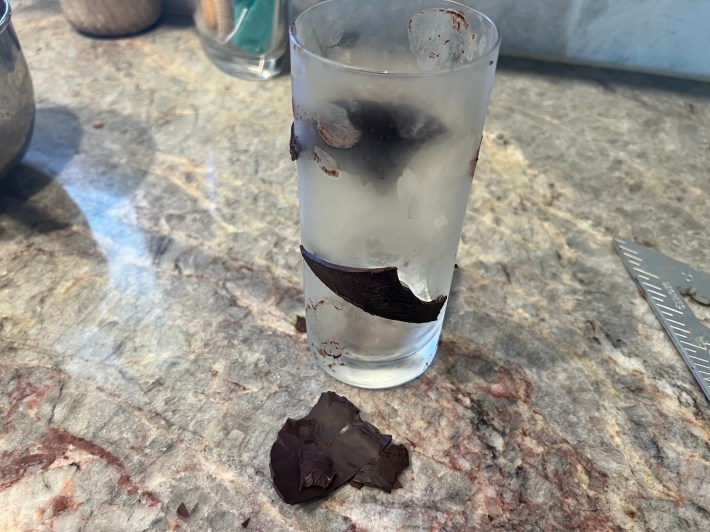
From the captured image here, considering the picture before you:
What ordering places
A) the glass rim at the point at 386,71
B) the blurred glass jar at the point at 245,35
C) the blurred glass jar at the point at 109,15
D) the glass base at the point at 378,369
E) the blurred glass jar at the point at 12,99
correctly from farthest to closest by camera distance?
the blurred glass jar at the point at 109,15 < the blurred glass jar at the point at 245,35 < the blurred glass jar at the point at 12,99 < the glass base at the point at 378,369 < the glass rim at the point at 386,71

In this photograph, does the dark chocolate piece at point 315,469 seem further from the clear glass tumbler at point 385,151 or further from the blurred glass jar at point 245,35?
the blurred glass jar at point 245,35

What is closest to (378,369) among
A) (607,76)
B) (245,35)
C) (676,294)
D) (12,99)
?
(676,294)

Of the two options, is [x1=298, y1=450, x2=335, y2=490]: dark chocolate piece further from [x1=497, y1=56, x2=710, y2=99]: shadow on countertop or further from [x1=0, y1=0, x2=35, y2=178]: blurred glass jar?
[x1=497, y1=56, x2=710, y2=99]: shadow on countertop

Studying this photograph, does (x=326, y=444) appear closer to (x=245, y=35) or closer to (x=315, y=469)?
(x=315, y=469)

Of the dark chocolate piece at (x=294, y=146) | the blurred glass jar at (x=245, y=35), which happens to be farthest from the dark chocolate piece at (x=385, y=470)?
the blurred glass jar at (x=245, y=35)

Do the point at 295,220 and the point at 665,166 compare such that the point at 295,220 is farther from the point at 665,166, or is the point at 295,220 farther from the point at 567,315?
the point at 665,166

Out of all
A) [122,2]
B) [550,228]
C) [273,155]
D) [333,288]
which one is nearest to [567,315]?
[550,228]
